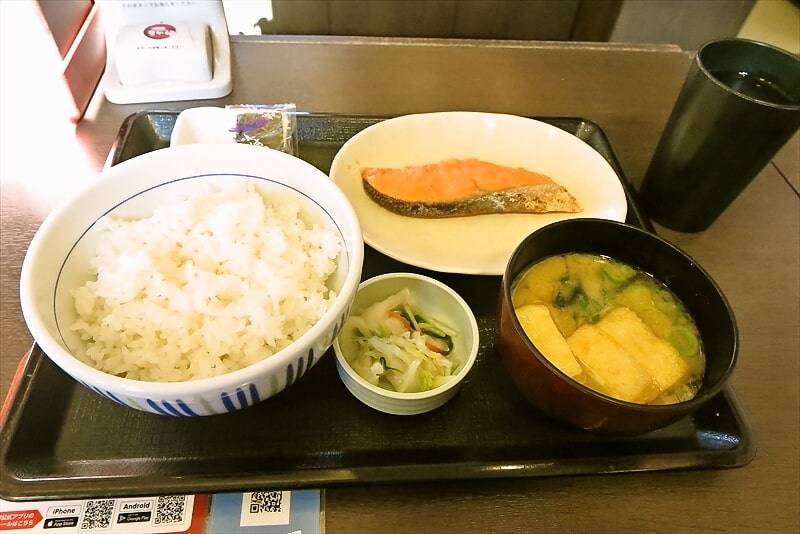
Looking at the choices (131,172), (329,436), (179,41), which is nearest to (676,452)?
(329,436)

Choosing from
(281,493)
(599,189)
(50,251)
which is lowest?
(281,493)

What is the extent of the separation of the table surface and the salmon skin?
33 cm

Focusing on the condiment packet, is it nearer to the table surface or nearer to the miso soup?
the table surface

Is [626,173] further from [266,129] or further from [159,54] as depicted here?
[159,54]

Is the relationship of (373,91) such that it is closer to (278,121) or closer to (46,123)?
(278,121)

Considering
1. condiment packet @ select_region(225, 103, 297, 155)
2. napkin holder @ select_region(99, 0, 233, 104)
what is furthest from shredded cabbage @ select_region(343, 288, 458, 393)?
napkin holder @ select_region(99, 0, 233, 104)

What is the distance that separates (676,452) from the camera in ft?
3.22

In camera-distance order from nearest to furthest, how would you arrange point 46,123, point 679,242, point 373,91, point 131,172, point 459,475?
point 459,475
point 131,172
point 679,242
point 46,123
point 373,91

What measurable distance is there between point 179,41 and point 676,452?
1.60m

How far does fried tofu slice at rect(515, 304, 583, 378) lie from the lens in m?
0.93

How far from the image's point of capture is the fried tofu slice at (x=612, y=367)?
2.97ft

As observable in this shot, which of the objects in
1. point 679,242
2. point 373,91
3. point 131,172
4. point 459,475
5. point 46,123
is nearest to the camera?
point 459,475

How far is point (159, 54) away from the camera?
158cm

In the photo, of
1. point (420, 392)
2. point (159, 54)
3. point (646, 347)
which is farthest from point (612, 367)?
point (159, 54)
